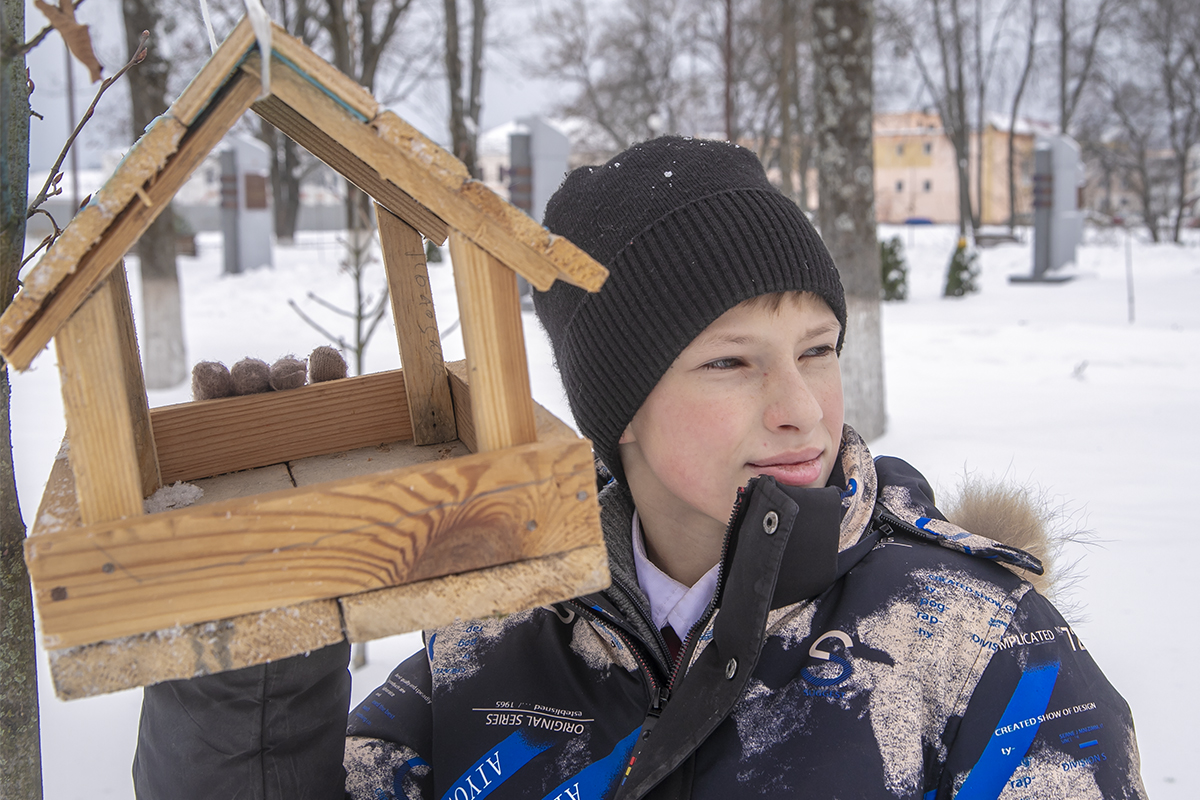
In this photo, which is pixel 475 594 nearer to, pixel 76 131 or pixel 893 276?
pixel 76 131

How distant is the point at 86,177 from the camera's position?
45.3 metres

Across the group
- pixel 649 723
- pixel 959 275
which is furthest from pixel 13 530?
pixel 959 275

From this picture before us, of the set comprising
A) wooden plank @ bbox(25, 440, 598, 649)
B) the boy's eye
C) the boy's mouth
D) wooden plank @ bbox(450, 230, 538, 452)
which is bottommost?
the boy's mouth

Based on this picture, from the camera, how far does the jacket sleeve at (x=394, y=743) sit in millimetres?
1514

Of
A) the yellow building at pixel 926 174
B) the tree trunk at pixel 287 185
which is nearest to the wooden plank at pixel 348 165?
the tree trunk at pixel 287 185

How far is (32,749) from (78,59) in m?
1.00

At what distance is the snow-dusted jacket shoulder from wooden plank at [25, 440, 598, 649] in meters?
0.33

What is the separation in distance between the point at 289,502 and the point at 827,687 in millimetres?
745

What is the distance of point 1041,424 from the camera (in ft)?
20.2

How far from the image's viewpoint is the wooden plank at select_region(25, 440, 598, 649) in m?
0.92

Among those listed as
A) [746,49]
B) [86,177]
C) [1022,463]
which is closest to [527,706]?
[1022,463]

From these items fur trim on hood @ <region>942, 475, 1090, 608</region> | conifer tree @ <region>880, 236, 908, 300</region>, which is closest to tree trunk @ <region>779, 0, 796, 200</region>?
conifer tree @ <region>880, 236, 908, 300</region>

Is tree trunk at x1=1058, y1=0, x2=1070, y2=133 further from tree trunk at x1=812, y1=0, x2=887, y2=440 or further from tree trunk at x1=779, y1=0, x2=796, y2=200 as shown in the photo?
tree trunk at x1=812, y1=0, x2=887, y2=440

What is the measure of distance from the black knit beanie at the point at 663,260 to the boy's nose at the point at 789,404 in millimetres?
139
